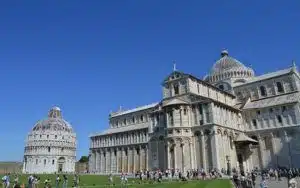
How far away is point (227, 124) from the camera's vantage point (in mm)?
49719

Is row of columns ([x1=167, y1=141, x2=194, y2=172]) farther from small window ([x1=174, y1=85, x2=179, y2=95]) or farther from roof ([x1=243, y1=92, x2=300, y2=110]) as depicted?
roof ([x1=243, y1=92, x2=300, y2=110])

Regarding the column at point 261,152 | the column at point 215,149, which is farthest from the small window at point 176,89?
the column at point 261,152

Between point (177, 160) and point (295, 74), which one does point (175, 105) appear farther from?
point (295, 74)

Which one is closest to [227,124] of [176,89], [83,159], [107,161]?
[176,89]

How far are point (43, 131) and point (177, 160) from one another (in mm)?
89767

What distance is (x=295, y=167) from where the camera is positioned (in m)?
46.7

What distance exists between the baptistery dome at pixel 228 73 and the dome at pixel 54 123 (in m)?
77.9

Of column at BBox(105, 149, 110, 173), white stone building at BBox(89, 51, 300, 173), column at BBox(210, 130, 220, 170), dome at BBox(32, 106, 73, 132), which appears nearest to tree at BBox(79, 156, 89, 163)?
dome at BBox(32, 106, 73, 132)

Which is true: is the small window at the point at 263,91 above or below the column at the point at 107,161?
above

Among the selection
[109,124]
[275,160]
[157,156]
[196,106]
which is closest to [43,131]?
[109,124]

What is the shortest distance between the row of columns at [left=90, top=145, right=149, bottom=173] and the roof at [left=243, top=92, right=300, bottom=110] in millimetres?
25788

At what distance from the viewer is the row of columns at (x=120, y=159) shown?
68500 mm

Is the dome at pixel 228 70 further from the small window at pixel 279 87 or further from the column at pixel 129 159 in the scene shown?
the column at pixel 129 159

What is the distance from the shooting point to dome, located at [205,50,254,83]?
218 ft
